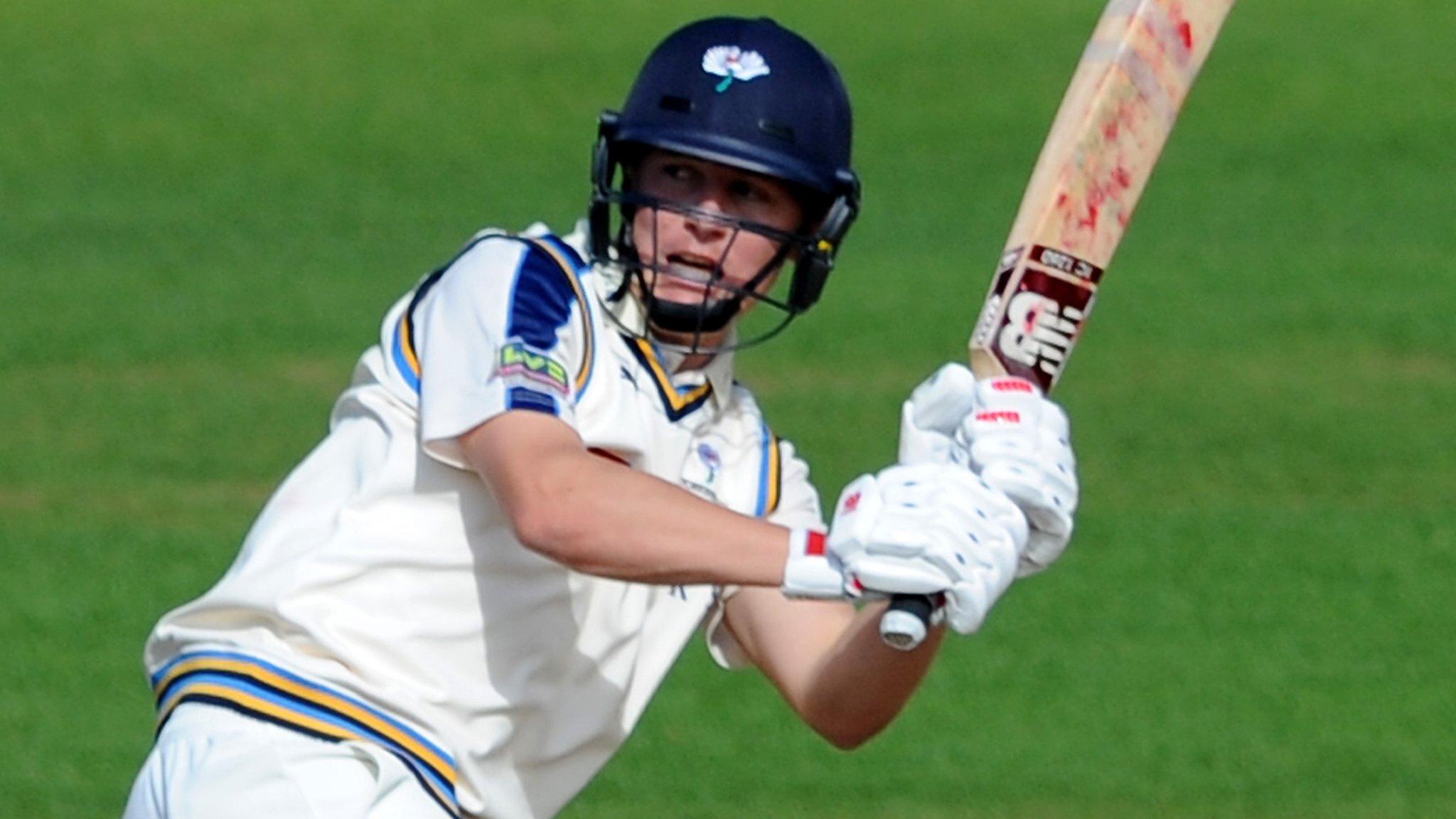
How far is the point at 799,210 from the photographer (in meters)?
4.32

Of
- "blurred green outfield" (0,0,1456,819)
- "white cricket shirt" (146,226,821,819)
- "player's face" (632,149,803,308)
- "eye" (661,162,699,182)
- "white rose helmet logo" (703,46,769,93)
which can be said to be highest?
"white rose helmet logo" (703,46,769,93)

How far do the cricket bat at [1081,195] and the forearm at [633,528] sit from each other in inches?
24.5

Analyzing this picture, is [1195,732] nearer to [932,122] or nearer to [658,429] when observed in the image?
[658,429]

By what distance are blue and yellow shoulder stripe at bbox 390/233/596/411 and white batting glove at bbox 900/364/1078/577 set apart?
49cm

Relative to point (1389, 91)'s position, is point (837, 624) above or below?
above

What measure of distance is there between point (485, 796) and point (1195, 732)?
3.62m

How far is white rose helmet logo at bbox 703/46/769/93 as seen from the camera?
4250 mm

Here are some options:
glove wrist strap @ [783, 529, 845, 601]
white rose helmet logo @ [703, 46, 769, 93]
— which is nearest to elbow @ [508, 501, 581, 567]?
glove wrist strap @ [783, 529, 845, 601]

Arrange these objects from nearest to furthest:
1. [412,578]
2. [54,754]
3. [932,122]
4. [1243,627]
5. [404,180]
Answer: [412,578], [54,754], [1243,627], [404,180], [932,122]

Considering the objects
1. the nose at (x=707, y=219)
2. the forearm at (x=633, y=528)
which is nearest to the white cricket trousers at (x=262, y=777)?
the forearm at (x=633, y=528)

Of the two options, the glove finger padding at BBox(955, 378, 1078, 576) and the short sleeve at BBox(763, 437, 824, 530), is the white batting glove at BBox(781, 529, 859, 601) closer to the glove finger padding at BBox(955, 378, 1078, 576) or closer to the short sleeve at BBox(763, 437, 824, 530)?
the glove finger padding at BBox(955, 378, 1078, 576)

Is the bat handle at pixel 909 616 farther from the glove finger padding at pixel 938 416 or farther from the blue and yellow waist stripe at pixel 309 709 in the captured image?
the blue and yellow waist stripe at pixel 309 709

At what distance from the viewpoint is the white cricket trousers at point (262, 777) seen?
3783 mm

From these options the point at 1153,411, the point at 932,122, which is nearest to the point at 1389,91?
the point at 932,122
